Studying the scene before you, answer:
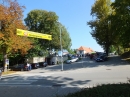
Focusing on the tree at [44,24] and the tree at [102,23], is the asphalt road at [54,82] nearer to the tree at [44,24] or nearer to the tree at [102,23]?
the tree at [102,23]

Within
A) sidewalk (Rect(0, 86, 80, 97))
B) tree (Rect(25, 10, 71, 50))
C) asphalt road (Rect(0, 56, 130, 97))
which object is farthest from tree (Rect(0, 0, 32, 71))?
tree (Rect(25, 10, 71, 50))

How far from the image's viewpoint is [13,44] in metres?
34.0

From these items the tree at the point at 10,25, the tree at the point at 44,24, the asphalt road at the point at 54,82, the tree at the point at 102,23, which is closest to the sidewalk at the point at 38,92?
the asphalt road at the point at 54,82

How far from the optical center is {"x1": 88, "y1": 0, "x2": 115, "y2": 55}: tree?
1973 inches

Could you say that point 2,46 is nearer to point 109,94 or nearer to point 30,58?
point 30,58

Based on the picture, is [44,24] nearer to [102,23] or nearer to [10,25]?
[102,23]

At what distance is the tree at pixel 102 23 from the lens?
50109 mm

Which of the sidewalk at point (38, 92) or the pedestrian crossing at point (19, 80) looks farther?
the pedestrian crossing at point (19, 80)

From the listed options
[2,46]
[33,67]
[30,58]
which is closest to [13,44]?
[2,46]

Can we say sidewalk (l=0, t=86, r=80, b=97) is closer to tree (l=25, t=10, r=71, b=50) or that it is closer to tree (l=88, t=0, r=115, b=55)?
tree (l=88, t=0, r=115, b=55)

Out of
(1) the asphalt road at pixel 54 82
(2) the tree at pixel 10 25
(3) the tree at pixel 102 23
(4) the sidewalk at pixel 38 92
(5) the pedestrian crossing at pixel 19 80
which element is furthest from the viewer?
(3) the tree at pixel 102 23

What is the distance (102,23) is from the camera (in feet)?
164

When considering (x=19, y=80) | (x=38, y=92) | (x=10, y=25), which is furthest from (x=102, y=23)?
(x=38, y=92)

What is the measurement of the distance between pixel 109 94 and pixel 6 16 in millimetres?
29472
